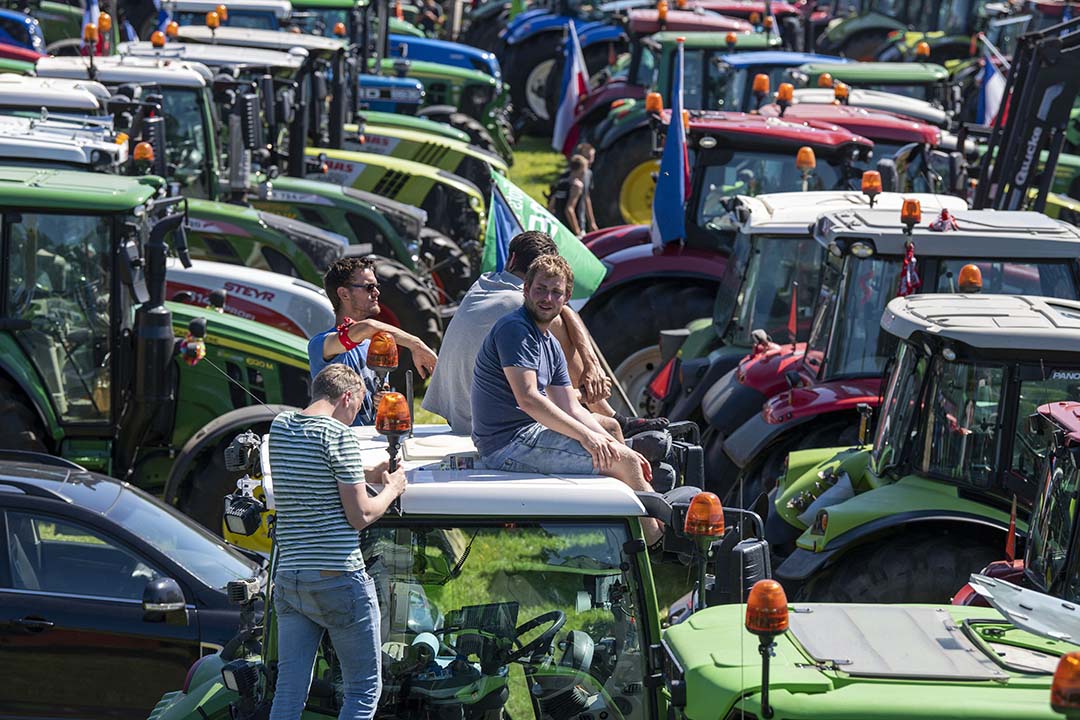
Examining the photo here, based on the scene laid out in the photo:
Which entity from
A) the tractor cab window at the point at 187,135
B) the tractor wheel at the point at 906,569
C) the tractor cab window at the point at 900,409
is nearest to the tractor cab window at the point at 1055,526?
the tractor wheel at the point at 906,569

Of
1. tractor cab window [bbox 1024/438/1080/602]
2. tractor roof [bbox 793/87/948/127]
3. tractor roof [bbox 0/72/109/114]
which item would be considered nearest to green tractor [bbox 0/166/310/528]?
tractor roof [bbox 0/72/109/114]

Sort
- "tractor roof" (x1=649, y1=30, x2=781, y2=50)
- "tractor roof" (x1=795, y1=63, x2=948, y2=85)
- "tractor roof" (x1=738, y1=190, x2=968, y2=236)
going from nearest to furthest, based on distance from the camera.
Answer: "tractor roof" (x1=738, y1=190, x2=968, y2=236), "tractor roof" (x1=795, y1=63, x2=948, y2=85), "tractor roof" (x1=649, y1=30, x2=781, y2=50)

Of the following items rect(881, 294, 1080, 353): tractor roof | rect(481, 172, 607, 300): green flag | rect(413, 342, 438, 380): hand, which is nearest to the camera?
rect(413, 342, 438, 380): hand

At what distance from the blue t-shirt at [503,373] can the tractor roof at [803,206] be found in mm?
5150

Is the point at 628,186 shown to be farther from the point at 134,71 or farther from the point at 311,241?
the point at 134,71

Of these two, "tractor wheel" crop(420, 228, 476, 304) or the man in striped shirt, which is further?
"tractor wheel" crop(420, 228, 476, 304)

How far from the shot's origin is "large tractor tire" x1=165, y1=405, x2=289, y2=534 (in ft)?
32.8

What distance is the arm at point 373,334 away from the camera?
757 cm

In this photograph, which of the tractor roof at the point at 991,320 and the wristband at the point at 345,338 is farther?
the tractor roof at the point at 991,320

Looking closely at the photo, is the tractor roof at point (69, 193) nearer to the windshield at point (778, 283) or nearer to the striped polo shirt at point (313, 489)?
the windshield at point (778, 283)

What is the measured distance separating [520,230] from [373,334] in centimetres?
221

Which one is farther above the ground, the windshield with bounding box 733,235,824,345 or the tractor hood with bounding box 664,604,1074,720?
the tractor hood with bounding box 664,604,1074,720

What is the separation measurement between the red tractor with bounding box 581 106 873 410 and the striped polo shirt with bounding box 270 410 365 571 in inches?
307

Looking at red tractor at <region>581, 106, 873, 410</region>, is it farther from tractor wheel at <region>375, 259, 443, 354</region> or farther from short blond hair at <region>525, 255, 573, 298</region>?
short blond hair at <region>525, 255, 573, 298</region>
